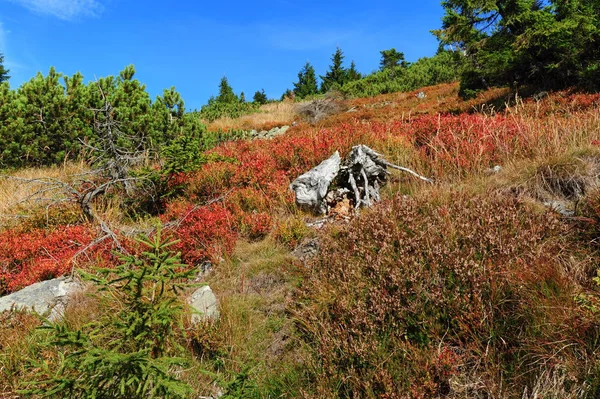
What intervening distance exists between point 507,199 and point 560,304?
1.55 metres

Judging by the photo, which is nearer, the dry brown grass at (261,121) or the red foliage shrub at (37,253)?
the red foliage shrub at (37,253)

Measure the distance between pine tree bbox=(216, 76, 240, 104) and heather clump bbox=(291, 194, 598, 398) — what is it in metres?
34.8

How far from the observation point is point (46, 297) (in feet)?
14.2

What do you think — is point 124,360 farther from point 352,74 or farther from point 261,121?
point 352,74

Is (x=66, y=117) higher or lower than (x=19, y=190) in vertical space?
higher

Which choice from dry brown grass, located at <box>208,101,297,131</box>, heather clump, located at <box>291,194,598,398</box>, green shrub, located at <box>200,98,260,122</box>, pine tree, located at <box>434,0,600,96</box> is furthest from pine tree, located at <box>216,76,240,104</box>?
heather clump, located at <box>291,194,598,398</box>

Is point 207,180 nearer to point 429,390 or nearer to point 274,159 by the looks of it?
point 274,159

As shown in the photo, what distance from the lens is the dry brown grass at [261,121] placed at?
66.9 feet

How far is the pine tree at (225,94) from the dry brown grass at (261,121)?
1215cm

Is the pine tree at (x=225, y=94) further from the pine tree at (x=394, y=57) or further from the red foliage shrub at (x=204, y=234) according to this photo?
the red foliage shrub at (x=204, y=234)

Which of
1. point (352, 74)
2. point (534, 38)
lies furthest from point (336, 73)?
point (534, 38)

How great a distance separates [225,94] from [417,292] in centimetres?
3852

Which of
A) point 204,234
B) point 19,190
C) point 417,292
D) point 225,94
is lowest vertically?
point 417,292

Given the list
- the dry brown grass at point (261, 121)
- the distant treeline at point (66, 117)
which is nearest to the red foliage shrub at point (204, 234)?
the distant treeline at point (66, 117)
